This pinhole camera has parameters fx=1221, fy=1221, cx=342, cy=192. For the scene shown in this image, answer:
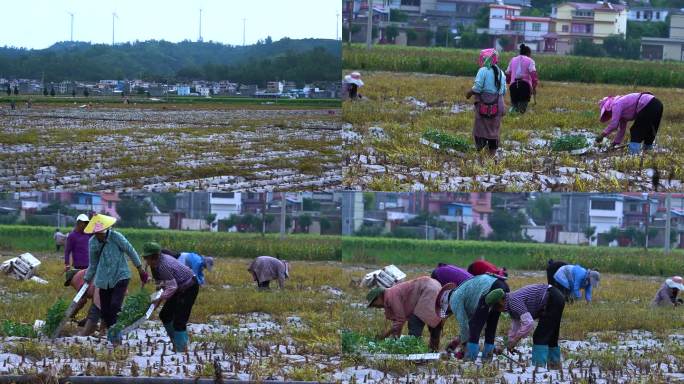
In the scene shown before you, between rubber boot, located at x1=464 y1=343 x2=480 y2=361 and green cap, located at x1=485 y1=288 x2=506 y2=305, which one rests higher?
green cap, located at x1=485 y1=288 x2=506 y2=305

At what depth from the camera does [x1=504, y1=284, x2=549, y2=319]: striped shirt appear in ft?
26.6

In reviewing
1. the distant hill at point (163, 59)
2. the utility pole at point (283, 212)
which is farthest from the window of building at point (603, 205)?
the distant hill at point (163, 59)

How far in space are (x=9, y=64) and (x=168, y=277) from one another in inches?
339

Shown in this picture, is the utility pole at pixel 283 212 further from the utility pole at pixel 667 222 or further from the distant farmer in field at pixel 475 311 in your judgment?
the distant farmer in field at pixel 475 311

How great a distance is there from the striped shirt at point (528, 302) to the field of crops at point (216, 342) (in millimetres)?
1223

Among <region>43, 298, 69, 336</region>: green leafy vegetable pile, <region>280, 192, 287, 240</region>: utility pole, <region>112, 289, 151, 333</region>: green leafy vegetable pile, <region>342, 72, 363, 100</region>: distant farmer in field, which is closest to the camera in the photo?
<region>112, 289, 151, 333</region>: green leafy vegetable pile

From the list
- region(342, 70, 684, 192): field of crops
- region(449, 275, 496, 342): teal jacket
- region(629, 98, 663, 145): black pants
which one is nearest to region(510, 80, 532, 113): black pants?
region(342, 70, 684, 192): field of crops

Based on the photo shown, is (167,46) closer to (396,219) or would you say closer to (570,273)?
(396,219)

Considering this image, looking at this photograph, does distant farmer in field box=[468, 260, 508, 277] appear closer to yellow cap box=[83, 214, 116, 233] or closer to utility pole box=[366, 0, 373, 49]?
yellow cap box=[83, 214, 116, 233]

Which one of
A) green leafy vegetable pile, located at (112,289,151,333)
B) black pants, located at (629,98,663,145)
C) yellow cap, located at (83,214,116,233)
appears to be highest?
black pants, located at (629,98,663,145)

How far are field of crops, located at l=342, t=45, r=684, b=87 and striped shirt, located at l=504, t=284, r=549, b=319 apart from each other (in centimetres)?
1406

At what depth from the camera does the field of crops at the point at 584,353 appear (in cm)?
754

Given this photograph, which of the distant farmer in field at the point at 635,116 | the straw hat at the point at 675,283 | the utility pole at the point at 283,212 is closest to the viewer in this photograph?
the distant farmer in field at the point at 635,116

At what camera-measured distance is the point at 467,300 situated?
27.3ft
